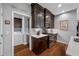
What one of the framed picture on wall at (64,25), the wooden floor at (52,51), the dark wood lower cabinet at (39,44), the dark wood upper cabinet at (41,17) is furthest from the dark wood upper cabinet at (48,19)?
the wooden floor at (52,51)

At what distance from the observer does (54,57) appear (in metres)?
2.20

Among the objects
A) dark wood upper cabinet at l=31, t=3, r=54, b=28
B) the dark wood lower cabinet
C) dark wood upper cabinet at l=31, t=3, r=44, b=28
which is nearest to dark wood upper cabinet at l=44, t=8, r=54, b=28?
dark wood upper cabinet at l=31, t=3, r=54, b=28

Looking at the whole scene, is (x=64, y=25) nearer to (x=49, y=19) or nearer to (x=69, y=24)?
(x=69, y=24)

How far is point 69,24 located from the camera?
2260mm

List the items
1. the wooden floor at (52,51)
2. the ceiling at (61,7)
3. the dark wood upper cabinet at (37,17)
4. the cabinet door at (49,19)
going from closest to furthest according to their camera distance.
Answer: the ceiling at (61,7)
the wooden floor at (52,51)
the cabinet door at (49,19)
the dark wood upper cabinet at (37,17)

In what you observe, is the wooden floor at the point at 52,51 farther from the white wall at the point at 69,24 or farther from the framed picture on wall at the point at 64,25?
the framed picture on wall at the point at 64,25

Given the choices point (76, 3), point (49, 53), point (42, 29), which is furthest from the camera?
point (42, 29)

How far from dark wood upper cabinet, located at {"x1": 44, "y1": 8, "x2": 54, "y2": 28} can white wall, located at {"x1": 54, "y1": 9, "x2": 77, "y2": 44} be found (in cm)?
12

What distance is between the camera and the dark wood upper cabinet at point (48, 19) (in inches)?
93.7

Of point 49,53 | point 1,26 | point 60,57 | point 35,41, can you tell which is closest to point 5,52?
point 1,26

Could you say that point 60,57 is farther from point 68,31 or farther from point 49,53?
point 68,31

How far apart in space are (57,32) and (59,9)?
0.66m

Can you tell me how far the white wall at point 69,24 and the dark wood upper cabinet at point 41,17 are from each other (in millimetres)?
173

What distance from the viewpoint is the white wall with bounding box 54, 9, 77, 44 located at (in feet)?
7.14
